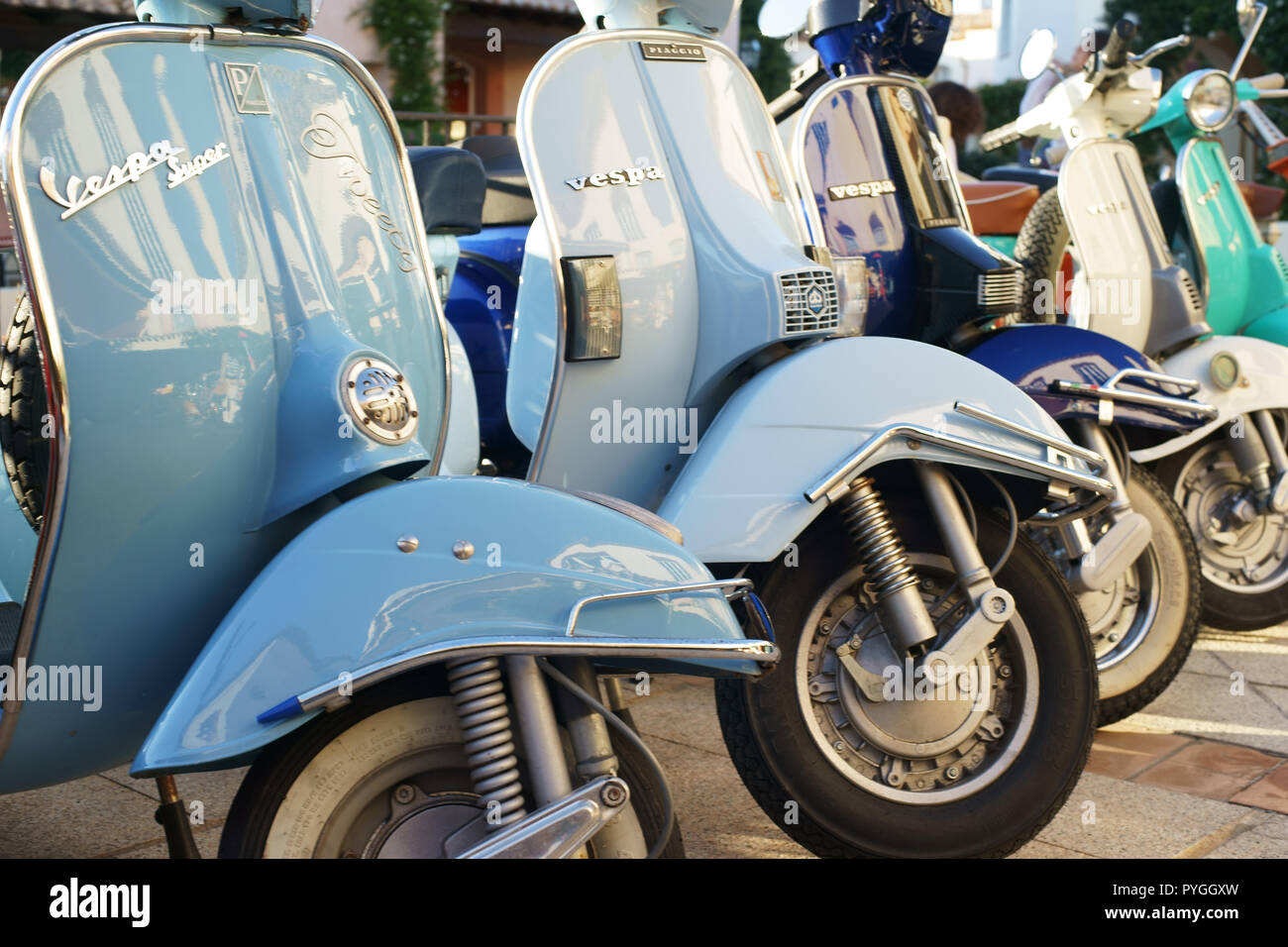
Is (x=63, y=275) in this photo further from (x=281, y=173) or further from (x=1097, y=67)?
(x=1097, y=67)

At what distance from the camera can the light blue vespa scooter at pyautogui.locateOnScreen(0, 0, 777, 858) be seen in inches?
62.8

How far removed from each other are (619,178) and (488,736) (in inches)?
56.6

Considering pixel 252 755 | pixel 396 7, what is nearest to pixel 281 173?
pixel 252 755

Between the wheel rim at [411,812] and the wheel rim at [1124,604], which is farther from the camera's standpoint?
the wheel rim at [1124,604]

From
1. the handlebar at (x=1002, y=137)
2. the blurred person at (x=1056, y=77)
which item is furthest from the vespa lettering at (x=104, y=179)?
the blurred person at (x=1056, y=77)

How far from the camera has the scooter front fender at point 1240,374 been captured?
389 centimetres

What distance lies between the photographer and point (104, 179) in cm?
174

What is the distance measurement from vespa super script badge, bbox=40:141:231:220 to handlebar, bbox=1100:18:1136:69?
3237mm

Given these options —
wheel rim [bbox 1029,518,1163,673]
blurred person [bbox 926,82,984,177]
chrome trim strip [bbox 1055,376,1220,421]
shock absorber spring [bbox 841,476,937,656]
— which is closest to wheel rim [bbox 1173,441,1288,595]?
wheel rim [bbox 1029,518,1163,673]

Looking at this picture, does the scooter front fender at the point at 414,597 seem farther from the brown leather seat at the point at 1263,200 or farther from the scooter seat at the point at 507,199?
the brown leather seat at the point at 1263,200

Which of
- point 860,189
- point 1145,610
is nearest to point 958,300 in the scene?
point 860,189

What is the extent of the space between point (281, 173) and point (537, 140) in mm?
898

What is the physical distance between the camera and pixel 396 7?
11781 millimetres

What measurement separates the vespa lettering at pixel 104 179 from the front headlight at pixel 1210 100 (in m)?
3.89
